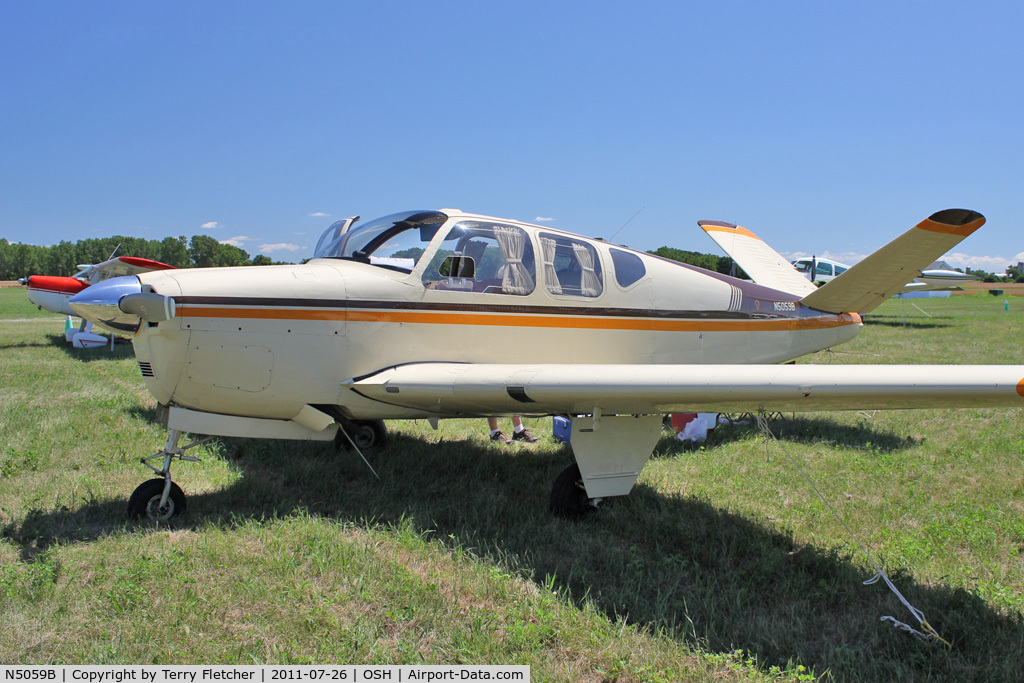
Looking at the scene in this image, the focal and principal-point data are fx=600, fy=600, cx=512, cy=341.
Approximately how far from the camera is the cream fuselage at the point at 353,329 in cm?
407

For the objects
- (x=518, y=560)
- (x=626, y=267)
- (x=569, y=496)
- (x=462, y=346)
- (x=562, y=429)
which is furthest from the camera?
(x=562, y=429)

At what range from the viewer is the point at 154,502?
4.28m

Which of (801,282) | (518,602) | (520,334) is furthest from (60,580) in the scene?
(801,282)

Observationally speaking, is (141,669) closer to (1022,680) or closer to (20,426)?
(1022,680)

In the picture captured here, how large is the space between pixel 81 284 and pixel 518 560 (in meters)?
16.4

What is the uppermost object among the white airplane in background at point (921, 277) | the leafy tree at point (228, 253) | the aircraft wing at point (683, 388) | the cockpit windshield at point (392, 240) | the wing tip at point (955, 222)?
the leafy tree at point (228, 253)

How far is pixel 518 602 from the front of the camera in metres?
3.18

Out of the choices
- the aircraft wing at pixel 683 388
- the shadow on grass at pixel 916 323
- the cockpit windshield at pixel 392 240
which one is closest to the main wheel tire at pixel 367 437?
the aircraft wing at pixel 683 388

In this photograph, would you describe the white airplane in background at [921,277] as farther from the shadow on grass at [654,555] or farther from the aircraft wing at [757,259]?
the shadow on grass at [654,555]

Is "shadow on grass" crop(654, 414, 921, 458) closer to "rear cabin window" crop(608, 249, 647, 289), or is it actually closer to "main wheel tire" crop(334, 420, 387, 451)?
"rear cabin window" crop(608, 249, 647, 289)
